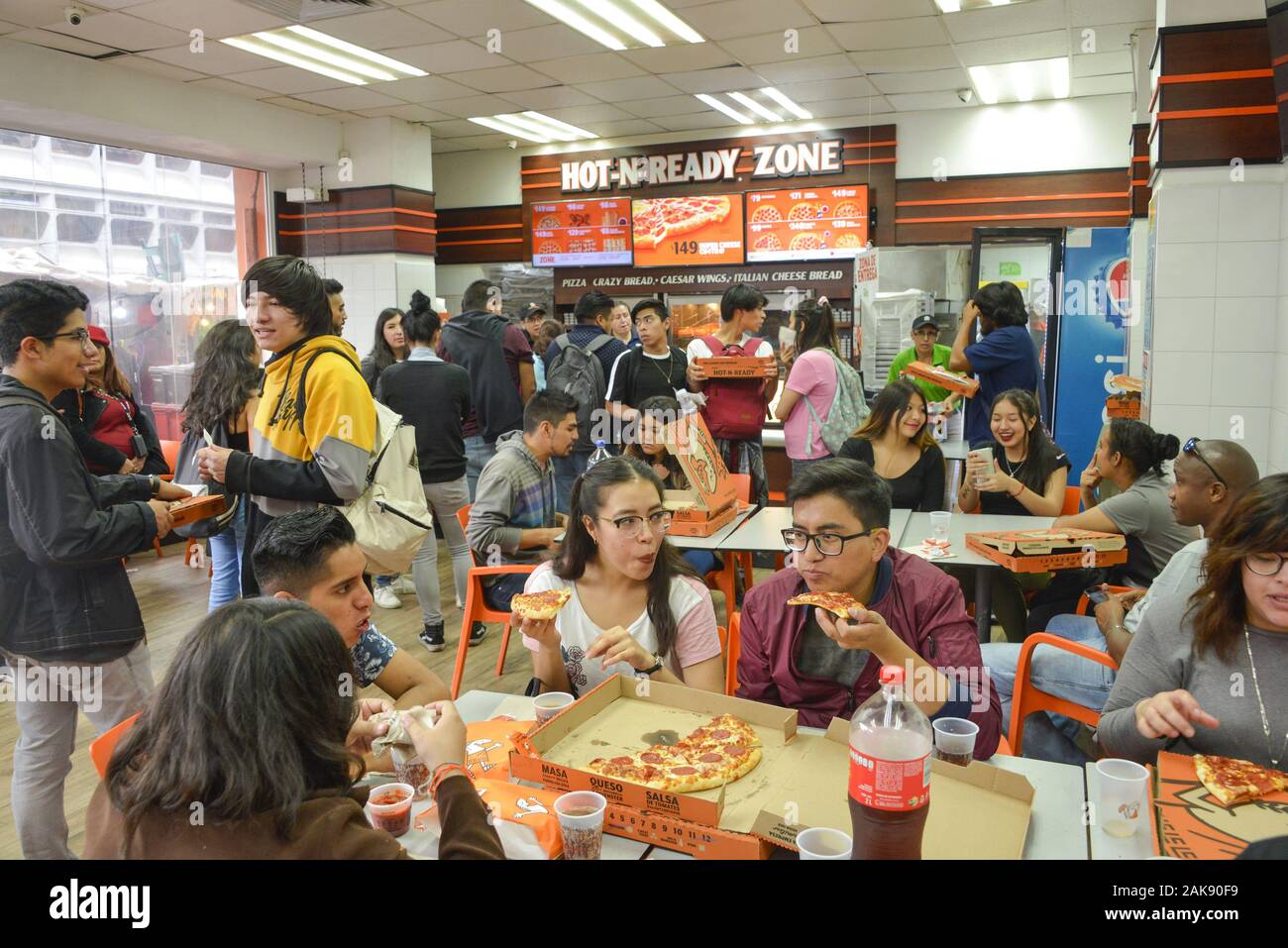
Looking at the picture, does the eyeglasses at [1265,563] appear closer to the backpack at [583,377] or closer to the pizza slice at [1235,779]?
the pizza slice at [1235,779]

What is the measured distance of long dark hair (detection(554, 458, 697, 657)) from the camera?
2.71 meters

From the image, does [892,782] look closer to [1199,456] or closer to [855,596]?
[855,596]

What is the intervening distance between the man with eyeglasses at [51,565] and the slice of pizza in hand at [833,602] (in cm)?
193

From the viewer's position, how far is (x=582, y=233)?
10.7 m

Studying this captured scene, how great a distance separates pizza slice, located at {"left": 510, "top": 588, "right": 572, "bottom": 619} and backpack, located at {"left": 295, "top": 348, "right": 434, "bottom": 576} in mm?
749

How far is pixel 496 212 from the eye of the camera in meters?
11.1

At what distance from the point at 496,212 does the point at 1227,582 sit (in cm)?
1019

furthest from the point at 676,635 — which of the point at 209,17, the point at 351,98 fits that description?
the point at 351,98

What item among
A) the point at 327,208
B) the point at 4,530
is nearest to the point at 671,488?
the point at 4,530

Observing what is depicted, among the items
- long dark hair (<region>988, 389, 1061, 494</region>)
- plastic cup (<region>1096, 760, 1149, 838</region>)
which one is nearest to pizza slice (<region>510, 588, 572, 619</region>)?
plastic cup (<region>1096, 760, 1149, 838</region>)

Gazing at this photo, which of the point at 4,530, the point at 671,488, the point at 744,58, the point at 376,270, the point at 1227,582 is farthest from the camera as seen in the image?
the point at 376,270

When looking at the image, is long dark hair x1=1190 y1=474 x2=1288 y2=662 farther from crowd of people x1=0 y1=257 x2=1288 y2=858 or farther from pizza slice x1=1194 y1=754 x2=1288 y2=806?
pizza slice x1=1194 y1=754 x2=1288 y2=806

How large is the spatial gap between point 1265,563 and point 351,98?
8.27m

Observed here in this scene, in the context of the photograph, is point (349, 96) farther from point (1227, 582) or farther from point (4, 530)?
point (1227, 582)
